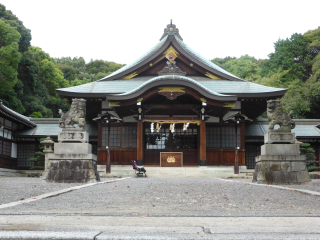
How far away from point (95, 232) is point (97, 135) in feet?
57.7

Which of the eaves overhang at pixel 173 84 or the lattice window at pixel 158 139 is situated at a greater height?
the eaves overhang at pixel 173 84

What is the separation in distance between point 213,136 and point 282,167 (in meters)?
9.46

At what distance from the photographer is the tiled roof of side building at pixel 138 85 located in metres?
19.1

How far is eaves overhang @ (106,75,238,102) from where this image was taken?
16922 millimetres

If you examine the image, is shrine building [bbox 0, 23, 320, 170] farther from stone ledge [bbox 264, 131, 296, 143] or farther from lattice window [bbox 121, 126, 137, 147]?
stone ledge [bbox 264, 131, 296, 143]

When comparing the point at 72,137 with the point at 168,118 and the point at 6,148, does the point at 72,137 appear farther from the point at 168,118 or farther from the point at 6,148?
the point at 6,148

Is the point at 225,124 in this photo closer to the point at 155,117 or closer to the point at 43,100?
the point at 155,117

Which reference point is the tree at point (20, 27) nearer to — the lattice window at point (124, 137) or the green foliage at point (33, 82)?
the green foliage at point (33, 82)

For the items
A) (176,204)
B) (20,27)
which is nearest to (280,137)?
(176,204)

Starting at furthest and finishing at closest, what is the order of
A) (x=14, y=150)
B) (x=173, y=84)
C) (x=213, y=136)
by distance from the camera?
(x=14, y=150) → (x=213, y=136) → (x=173, y=84)

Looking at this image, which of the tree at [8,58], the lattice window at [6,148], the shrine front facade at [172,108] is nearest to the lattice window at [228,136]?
the shrine front facade at [172,108]

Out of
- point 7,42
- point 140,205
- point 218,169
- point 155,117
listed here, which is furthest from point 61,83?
point 140,205

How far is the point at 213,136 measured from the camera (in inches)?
758

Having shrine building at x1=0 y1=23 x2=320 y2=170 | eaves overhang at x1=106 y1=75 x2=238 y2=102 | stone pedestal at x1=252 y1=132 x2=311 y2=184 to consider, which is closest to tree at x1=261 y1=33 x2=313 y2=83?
shrine building at x1=0 y1=23 x2=320 y2=170
